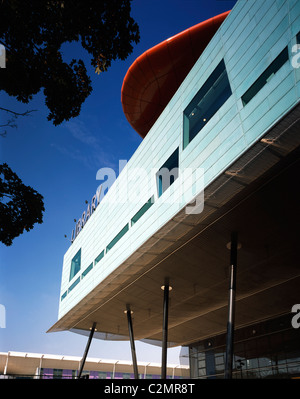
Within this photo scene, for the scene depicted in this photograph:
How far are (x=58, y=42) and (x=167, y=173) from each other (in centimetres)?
937

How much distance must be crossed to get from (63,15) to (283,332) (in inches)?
886

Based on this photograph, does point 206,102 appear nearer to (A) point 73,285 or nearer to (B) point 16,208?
(B) point 16,208

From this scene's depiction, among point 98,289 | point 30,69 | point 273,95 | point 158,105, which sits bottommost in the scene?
point 98,289

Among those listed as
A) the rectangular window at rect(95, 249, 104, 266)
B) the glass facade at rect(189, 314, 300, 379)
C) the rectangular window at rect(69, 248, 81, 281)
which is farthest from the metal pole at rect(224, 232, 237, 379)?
the rectangular window at rect(69, 248, 81, 281)

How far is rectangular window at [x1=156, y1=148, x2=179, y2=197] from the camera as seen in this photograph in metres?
15.4

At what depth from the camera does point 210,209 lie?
39.7ft

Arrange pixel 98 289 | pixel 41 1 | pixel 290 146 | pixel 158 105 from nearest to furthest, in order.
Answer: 1. pixel 41 1
2. pixel 290 146
3. pixel 98 289
4. pixel 158 105

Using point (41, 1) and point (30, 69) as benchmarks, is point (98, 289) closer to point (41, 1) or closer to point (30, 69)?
point (30, 69)

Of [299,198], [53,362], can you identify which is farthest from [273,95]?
[53,362]

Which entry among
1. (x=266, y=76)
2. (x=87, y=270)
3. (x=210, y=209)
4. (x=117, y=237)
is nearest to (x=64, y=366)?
(x=87, y=270)

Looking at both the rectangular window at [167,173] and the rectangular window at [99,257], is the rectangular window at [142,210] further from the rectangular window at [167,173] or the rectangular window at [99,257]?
the rectangular window at [99,257]

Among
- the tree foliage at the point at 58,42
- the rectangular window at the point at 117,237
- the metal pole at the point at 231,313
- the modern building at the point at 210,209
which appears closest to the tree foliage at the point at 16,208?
the tree foliage at the point at 58,42

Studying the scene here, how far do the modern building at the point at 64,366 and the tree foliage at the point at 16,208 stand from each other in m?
33.8

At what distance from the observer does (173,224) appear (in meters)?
13.2
